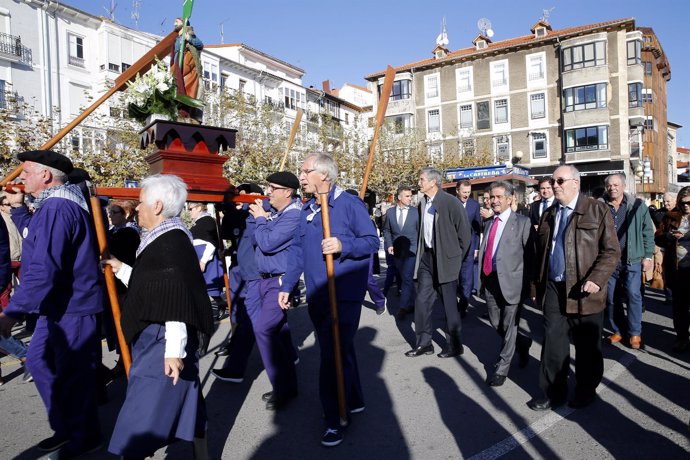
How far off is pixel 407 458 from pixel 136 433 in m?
1.84

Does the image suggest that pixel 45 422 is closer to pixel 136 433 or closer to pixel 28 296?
pixel 28 296

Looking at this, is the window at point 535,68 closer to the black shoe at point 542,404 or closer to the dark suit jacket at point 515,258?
the dark suit jacket at point 515,258

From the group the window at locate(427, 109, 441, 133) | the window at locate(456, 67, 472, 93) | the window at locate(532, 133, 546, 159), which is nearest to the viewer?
the window at locate(532, 133, 546, 159)

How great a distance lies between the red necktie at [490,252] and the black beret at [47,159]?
4078 mm

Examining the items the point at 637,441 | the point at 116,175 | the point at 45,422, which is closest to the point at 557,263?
the point at 637,441

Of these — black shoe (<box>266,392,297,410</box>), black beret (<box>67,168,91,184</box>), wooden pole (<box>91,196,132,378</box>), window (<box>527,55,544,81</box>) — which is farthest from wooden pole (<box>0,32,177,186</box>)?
window (<box>527,55,544,81</box>)

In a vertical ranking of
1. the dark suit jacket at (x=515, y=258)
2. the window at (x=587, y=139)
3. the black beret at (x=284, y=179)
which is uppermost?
the window at (x=587, y=139)

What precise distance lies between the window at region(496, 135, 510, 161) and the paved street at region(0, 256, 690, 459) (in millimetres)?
38704

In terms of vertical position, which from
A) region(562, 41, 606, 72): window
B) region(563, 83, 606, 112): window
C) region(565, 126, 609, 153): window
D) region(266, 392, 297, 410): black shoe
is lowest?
region(266, 392, 297, 410): black shoe

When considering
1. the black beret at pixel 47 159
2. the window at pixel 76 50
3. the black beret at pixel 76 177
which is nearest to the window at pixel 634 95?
the window at pixel 76 50

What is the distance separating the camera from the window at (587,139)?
37.9 meters

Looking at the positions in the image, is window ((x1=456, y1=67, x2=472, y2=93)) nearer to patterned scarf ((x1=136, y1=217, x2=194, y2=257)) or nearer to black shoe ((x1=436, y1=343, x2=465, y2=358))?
black shoe ((x1=436, y1=343, x2=465, y2=358))

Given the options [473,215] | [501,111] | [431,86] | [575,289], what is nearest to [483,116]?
[501,111]

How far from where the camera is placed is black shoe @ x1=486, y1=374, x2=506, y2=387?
16.2 feet
